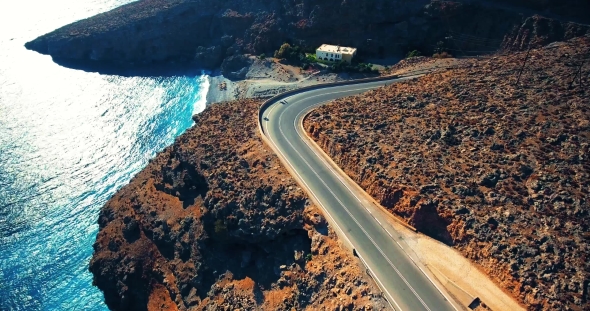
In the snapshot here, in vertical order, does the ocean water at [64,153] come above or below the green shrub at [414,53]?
below

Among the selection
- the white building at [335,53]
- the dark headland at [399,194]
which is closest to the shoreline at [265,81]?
the dark headland at [399,194]

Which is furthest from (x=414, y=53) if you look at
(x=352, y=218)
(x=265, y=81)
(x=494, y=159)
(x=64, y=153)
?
(x=64, y=153)

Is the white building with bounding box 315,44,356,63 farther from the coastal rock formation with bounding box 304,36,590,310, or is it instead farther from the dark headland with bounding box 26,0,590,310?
the coastal rock formation with bounding box 304,36,590,310

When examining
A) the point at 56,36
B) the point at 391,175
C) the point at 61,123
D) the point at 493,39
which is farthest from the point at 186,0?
the point at 391,175

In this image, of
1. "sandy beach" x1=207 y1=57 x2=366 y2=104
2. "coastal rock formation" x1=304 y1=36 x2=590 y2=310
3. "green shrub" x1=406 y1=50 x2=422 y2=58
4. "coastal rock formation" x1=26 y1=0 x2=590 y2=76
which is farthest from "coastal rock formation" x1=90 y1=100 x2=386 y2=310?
"coastal rock formation" x1=26 y1=0 x2=590 y2=76

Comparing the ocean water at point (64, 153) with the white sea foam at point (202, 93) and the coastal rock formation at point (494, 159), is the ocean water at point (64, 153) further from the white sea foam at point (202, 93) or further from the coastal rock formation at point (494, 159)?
the coastal rock formation at point (494, 159)

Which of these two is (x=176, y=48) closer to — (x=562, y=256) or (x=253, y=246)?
(x=253, y=246)
